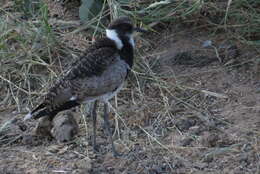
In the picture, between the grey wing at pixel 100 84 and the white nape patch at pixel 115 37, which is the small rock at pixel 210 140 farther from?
the white nape patch at pixel 115 37

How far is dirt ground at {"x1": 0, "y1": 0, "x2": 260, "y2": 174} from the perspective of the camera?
4.03m

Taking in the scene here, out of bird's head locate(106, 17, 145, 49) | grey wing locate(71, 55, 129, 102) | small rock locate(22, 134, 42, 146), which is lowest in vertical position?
small rock locate(22, 134, 42, 146)

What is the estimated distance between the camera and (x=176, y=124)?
4.51m

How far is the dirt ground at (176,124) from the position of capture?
4.03m

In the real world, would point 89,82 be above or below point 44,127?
above

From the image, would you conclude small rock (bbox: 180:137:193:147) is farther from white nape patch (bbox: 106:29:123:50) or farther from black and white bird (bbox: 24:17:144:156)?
white nape patch (bbox: 106:29:123:50)

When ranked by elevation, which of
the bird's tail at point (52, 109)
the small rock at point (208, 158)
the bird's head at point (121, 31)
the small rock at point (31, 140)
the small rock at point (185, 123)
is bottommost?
the small rock at point (208, 158)

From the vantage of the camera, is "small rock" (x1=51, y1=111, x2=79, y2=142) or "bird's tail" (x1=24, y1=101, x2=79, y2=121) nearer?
"bird's tail" (x1=24, y1=101, x2=79, y2=121)

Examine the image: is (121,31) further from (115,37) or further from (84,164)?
(84,164)

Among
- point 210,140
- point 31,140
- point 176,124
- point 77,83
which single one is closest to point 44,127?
point 31,140

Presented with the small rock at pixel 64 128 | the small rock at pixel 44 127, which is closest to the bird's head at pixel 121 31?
the small rock at pixel 64 128

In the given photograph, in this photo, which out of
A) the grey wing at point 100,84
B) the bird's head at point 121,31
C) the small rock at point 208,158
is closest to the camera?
the small rock at point 208,158

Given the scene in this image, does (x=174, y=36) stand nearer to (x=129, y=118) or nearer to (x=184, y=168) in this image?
(x=129, y=118)

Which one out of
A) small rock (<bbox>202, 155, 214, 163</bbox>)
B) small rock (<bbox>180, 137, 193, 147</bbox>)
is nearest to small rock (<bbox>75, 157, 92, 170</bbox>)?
small rock (<bbox>180, 137, 193, 147</bbox>)
